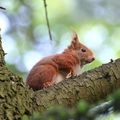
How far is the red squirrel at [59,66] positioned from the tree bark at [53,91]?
2.11 ft

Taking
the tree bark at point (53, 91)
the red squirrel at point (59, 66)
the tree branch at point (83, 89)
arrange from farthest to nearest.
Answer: the red squirrel at point (59, 66), the tree branch at point (83, 89), the tree bark at point (53, 91)

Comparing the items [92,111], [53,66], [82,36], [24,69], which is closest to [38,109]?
[92,111]

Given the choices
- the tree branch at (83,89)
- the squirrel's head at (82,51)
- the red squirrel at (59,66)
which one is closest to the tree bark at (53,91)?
the tree branch at (83,89)

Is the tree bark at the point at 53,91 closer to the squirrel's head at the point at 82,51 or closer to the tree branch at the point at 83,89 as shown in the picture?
the tree branch at the point at 83,89

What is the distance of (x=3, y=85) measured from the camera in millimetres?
1234

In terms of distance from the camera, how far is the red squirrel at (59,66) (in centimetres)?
241

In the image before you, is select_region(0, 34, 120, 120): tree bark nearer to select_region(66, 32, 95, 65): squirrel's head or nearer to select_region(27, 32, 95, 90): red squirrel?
select_region(27, 32, 95, 90): red squirrel

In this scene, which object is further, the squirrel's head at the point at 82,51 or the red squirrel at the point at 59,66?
the squirrel's head at the point at 82,51

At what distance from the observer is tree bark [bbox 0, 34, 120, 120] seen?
1.22 m

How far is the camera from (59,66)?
2.75m

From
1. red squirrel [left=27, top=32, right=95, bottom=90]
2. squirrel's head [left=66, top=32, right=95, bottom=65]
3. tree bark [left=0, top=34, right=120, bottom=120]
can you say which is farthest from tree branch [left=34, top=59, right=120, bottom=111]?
squirrel's head [left=66, top=32, right=95, bottom=65]

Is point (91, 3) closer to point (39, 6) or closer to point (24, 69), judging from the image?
point (39, 6)

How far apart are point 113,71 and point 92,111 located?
3.40ft

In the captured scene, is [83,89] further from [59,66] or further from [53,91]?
[59,66]
